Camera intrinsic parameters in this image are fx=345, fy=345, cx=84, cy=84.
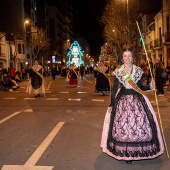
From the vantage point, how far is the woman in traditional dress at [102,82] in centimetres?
1778

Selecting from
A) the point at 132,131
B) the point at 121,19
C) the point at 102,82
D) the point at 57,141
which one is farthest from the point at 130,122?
the point at 121,19

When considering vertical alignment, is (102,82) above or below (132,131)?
above

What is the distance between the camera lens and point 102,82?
1784cm

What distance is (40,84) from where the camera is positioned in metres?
17.6

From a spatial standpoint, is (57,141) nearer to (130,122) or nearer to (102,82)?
(130,122)

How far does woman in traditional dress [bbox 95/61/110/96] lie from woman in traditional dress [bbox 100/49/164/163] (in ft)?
39.1

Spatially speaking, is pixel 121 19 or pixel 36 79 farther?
pixel 121 19

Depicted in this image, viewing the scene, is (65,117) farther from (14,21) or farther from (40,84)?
(14,21)

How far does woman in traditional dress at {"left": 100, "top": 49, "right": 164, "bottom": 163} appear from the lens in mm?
5383

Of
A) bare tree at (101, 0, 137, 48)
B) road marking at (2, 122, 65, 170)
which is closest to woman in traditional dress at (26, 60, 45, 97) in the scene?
road marking at (2, 122, 65, 170)

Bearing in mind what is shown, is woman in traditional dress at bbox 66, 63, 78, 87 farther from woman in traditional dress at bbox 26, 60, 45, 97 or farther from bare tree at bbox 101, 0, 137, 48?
bare tree at bbox 101, 0, 137, 48

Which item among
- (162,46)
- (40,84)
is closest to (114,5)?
(162,46)

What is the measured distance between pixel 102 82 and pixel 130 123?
1239 centimetres

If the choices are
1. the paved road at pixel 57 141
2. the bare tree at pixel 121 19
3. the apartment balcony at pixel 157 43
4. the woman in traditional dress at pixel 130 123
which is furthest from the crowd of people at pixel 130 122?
the apartment balcony at pixel 157 43
